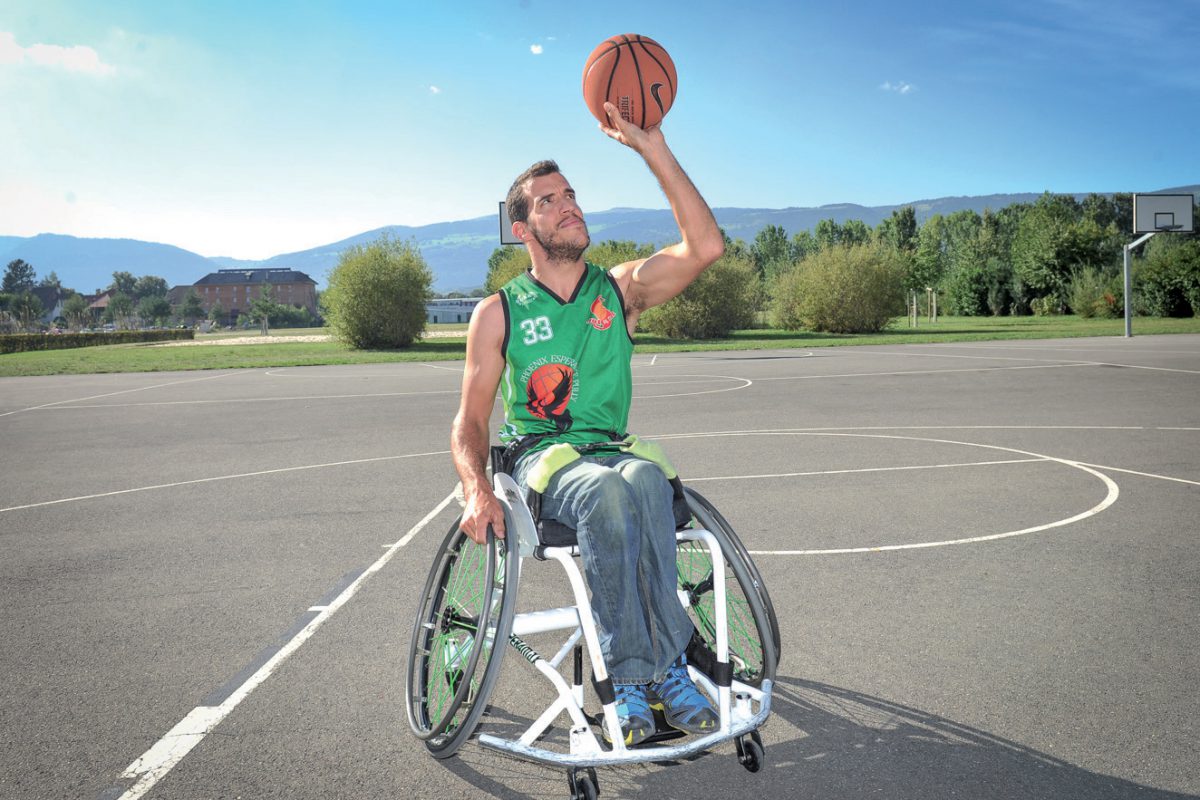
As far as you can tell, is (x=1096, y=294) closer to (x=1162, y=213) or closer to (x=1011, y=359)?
(x=1162, y=213)

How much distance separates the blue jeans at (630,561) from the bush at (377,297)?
36.1 metres

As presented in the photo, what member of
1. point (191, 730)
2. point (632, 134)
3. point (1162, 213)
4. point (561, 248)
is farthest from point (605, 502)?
point (1162, 213)

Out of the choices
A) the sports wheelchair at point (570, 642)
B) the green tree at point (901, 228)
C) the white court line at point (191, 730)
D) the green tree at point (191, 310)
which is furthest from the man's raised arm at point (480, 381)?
the green tree at point (191, 310)

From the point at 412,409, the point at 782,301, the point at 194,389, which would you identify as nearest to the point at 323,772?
the point at 412,409

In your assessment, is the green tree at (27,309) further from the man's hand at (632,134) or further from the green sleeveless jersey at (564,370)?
the green sleeveless jersey at (564,370)

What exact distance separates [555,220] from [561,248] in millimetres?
110

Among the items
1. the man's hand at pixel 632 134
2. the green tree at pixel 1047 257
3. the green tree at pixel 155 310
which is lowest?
the man's hand at pixel 632 134

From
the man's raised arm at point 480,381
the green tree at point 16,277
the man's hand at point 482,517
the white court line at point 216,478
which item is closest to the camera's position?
the man's hand at point 482,517

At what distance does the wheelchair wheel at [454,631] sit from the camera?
107 inches

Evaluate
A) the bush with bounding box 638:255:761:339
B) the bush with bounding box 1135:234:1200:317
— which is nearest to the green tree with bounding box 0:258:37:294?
the bush with bounding box 638:255:761:339

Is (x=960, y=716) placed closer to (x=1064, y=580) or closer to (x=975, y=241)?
(x=1064, y=580)

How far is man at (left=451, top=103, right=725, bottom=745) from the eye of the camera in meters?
2.76

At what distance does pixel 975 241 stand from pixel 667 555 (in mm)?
75739

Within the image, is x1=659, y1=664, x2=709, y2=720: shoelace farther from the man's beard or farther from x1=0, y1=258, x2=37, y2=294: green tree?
x1=0, y1=258, x2=37, y2=294: green tree
